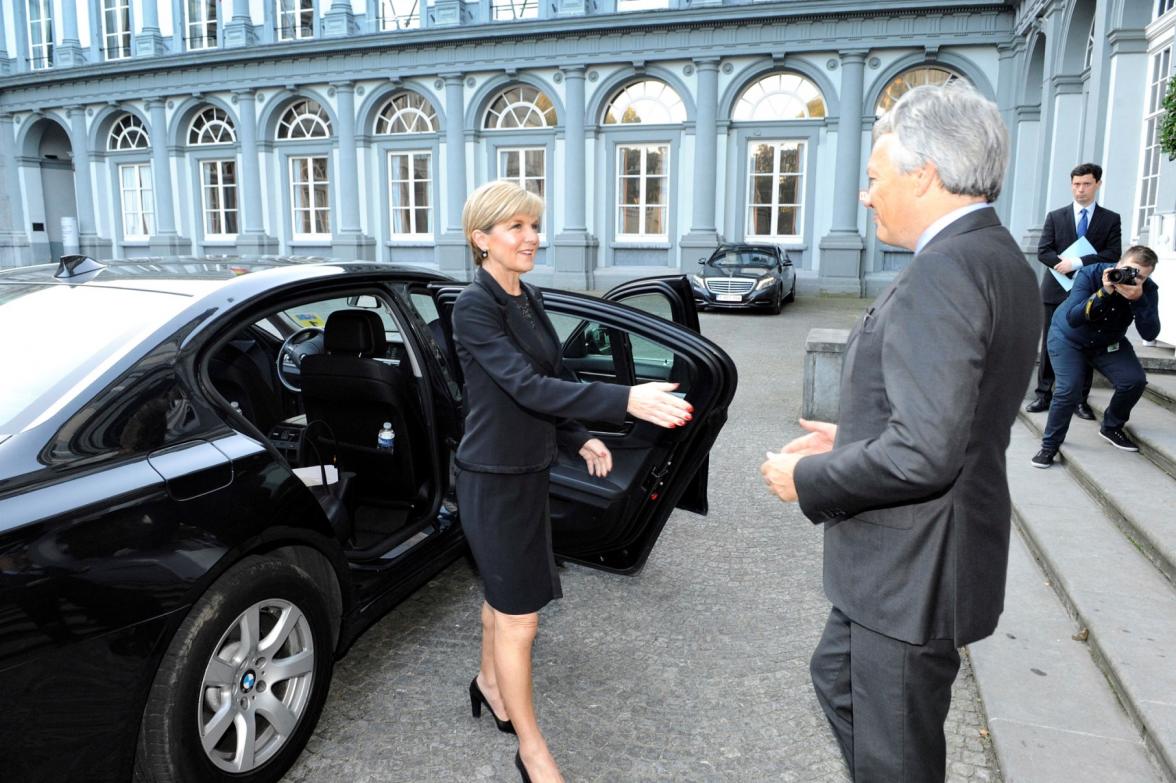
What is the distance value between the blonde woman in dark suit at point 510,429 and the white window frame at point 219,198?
1028 inches

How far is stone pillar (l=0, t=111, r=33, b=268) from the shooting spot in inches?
1127

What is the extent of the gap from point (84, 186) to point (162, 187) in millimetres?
3446

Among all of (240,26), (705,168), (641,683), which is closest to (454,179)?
(705,168)

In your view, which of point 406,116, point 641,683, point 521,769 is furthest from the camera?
point 406,116

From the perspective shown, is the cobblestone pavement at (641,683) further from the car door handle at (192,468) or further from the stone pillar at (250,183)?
the stone pillar at (250,183)

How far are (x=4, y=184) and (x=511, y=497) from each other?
111 feet

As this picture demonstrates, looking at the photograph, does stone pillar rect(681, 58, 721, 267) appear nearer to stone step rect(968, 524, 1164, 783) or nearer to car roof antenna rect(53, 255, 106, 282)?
stone step rect(968, 524, 1164, 783)

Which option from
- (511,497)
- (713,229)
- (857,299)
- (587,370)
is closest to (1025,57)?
(857,299)

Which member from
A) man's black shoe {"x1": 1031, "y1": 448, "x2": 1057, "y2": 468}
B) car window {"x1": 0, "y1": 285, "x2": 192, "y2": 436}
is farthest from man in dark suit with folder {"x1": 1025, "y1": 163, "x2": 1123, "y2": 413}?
car window {"x1": 0, "y1": 285, "x2": 192, "y2": 436}

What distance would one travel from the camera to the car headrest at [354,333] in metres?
3.61

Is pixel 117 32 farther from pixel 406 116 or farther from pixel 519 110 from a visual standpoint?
pixel 519 110

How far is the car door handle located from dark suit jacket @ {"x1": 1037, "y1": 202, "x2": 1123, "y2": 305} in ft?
19.2

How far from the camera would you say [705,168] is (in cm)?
2072

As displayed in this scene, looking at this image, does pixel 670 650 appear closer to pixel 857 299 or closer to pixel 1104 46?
pixel 1104 46
